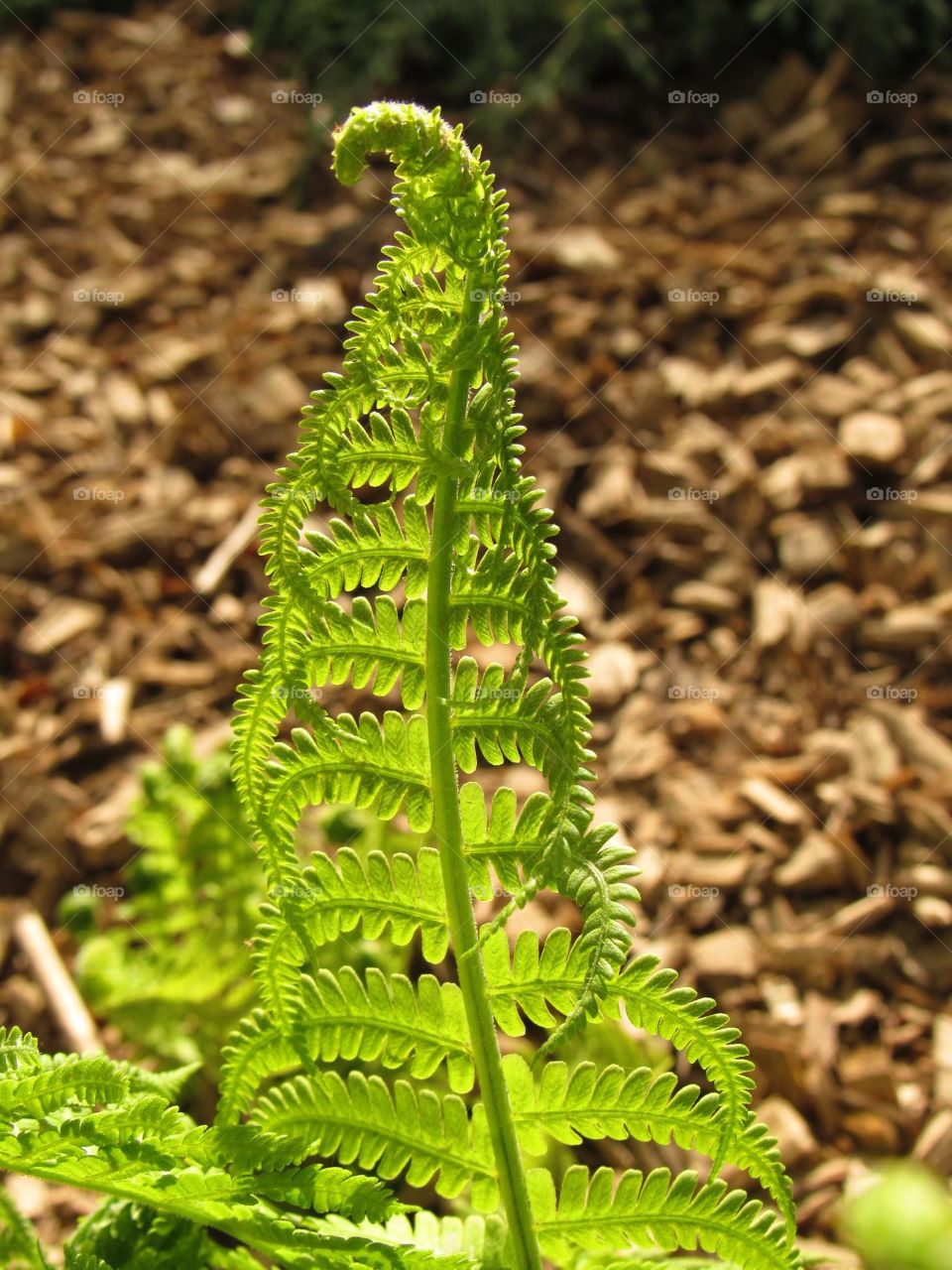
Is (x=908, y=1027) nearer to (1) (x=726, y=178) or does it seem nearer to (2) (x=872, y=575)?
(2) (x=872, y=575)

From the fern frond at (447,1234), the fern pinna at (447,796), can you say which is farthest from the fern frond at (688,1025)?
the fern frond at (447,1234)

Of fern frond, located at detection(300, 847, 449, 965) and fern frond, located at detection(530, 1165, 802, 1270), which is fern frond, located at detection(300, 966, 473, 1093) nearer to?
fern frond, located at detection(300, 847, 449, 965)

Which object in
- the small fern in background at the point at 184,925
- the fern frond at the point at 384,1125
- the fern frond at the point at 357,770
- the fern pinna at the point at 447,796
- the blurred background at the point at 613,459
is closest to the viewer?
the fern pinna at the point at 447,796

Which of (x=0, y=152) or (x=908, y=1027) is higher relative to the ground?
(x=0, y=152)

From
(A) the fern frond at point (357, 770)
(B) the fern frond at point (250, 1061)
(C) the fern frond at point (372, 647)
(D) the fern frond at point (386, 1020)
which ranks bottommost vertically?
(B) the fern frond at point (250, 1061)

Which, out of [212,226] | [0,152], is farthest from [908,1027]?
[0,152]

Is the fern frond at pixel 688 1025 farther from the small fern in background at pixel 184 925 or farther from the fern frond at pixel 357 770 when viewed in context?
the small fern in background at pixel 184 925
